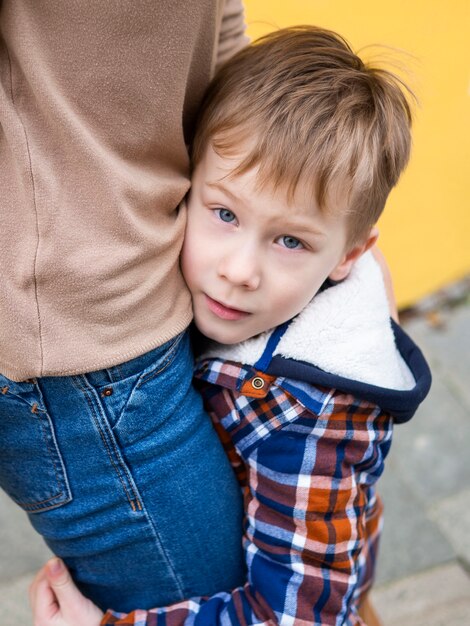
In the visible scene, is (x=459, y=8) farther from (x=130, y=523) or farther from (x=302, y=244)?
(x=130, y=523)

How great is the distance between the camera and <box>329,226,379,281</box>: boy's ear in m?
1.50

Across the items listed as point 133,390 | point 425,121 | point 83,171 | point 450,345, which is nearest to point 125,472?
point 133,390

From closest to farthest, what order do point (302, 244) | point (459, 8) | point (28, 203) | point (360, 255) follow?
point (28, 203)
point (302, 244)
point (360, 255)
point (459, 8)

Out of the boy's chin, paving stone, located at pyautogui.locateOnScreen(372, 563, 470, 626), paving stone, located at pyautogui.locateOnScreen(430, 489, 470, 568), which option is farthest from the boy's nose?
paving stone, located at pyautogui.locateOnScreen(430, 489, 470, 568)

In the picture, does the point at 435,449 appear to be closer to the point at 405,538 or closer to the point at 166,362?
the point at 405,538

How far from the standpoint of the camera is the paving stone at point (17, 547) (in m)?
2.61

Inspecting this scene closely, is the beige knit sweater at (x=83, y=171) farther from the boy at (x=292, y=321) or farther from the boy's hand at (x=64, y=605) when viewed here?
the boy's hand at (x=64, y=605)

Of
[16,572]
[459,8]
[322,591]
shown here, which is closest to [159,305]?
[322,591]

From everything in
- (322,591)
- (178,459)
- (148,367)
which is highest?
(148,367)

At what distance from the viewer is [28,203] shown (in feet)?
3.61

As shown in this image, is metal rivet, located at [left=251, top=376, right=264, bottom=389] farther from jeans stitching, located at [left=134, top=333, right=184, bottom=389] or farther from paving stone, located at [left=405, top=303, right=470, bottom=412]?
paving stone, located at [left=405, top=303, right=470, bottom=412]

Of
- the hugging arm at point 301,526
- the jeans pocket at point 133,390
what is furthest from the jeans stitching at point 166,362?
the hugging arm at point 301,526

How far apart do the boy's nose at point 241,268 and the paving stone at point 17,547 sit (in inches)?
68.5

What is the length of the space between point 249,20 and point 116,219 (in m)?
1.76
